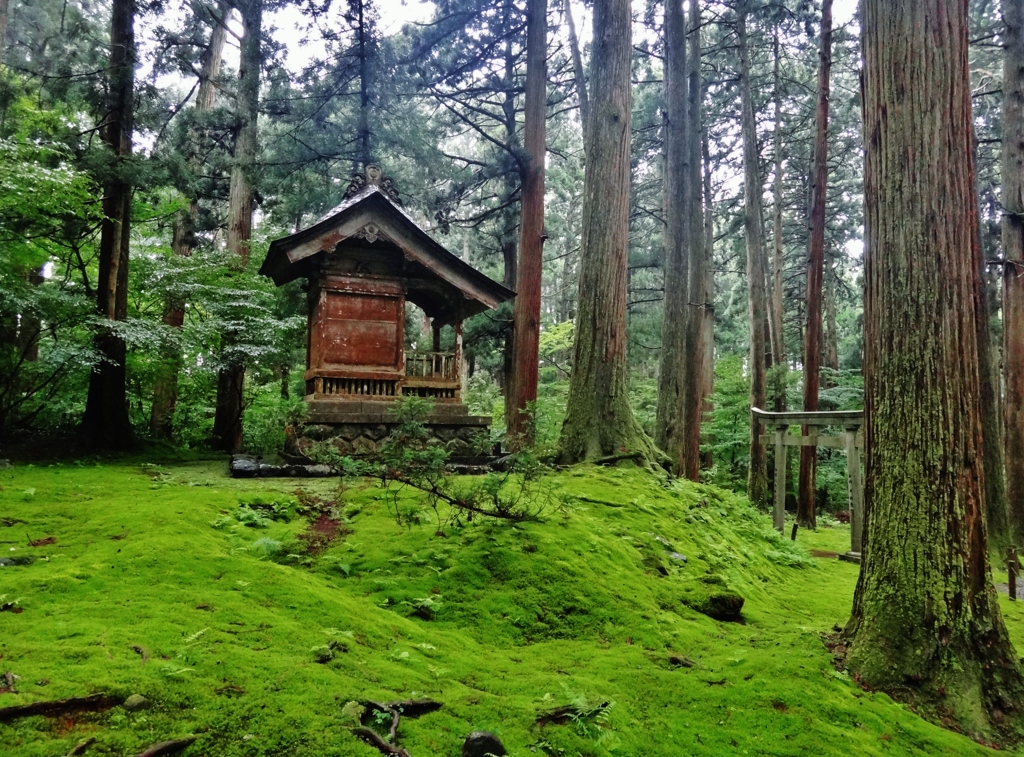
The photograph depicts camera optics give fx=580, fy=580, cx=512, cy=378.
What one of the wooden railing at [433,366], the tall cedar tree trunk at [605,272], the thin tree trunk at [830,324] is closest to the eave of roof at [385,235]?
the wooden railing at [433,366]

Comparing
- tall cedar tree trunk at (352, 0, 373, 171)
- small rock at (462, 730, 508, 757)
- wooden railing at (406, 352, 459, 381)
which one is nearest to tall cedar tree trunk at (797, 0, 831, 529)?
wooden railing at (406, 352, 459, 381)

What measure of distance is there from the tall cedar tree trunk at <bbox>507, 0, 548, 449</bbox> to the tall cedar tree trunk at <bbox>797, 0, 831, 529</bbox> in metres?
5.70

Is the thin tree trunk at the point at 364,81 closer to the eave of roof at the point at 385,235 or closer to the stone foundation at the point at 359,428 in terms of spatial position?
the eave of roof at the point at 385,235

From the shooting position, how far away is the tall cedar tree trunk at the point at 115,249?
9531mm

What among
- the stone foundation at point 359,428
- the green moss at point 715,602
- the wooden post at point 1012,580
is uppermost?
the stone foundation at point 359,428

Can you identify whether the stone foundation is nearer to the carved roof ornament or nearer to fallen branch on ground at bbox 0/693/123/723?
the carved roof ornament

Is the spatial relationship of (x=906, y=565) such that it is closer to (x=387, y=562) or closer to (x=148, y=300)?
(x=387, y=562)

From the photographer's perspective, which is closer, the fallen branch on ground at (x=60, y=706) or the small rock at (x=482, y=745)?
the fallen branch on ground at (x=60, y=706)

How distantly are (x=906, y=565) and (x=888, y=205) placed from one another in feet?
7.58

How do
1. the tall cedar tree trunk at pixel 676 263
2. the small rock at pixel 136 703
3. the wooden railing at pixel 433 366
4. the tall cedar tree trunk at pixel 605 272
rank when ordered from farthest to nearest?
the wooden railing at pixel 433 366 < the tall cedar tree trunk at pixel 676 263 < the tall cedar tree trunk at pixel 605 272 < the small rock at pixel 136 703

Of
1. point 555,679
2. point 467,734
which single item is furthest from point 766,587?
point 467,734

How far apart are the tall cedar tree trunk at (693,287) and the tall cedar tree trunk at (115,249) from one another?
9884mm

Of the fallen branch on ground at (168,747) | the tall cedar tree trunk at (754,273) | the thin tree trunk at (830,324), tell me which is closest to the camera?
the fallen branch on ground at (168,747)

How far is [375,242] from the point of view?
10.6 metres
